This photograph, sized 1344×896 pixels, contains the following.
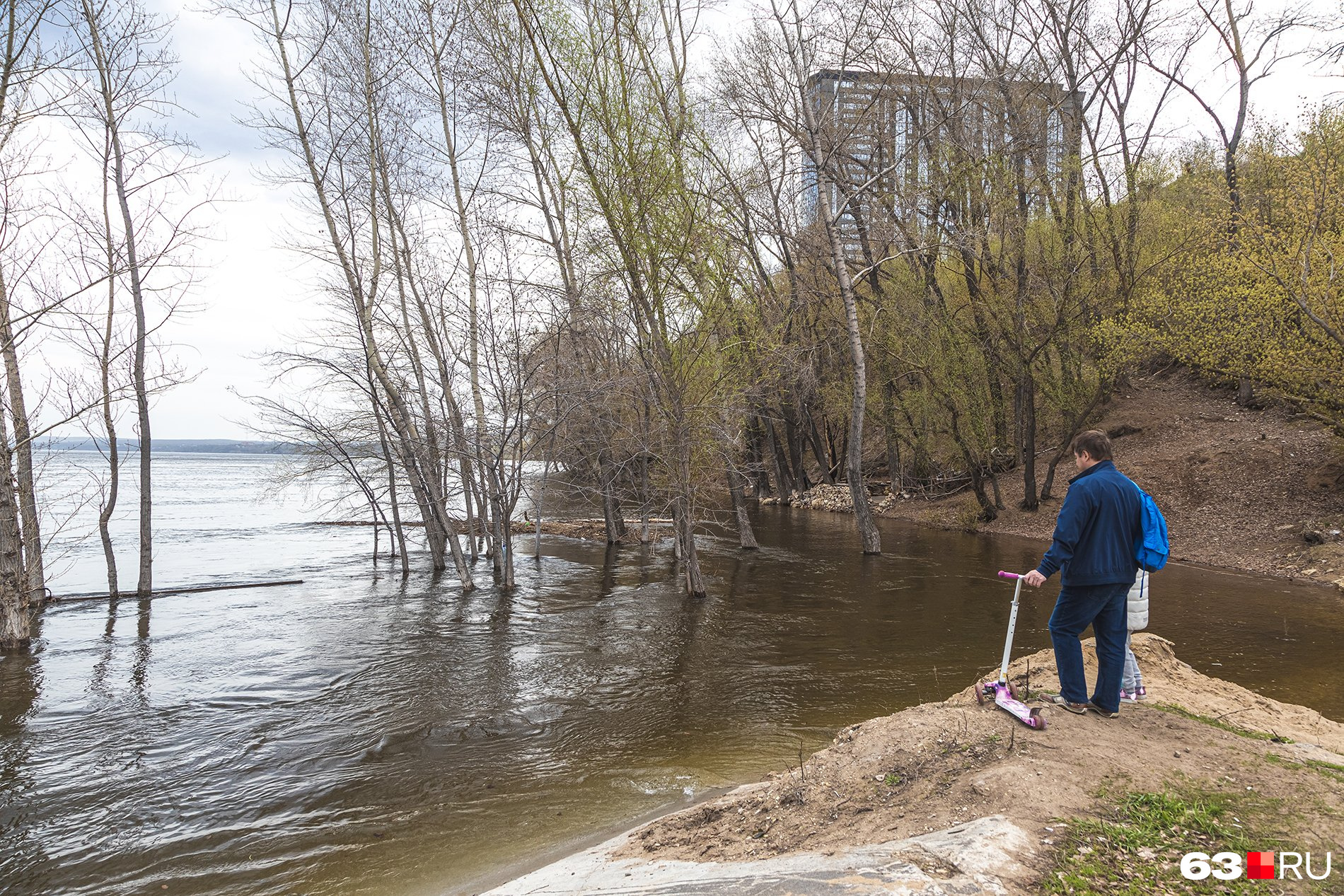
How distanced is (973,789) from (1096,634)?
1.69 meters

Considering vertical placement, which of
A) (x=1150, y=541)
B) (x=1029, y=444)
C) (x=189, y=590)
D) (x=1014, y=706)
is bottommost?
(x=189, y=590)

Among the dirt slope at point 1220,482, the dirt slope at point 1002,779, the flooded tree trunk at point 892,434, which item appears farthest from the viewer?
the flooded tree trunk at point 892,434

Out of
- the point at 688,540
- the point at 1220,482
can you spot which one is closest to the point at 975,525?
the point at 1220,482

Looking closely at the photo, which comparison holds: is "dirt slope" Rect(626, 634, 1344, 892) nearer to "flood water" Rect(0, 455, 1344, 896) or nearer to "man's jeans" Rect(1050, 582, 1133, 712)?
"man's jeans" Rect(1050, 582, 1133, 712)

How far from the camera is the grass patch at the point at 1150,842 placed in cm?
294

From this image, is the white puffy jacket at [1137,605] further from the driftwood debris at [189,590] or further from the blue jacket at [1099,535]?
the driftwood debris at [189,590]

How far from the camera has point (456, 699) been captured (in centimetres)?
798

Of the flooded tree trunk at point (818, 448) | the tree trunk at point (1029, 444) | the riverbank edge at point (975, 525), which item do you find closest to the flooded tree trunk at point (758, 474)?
the riverbank edge at point (975, 525)

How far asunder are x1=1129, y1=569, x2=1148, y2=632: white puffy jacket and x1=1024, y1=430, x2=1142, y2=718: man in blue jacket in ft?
0.56

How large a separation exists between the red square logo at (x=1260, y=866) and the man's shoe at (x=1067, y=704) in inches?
61.4

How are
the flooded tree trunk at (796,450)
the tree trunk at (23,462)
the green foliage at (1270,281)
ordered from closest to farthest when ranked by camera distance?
the tree trunk at (23,462) < the green foliage at (1270,281) < the flooded tree trunk at (796,450)

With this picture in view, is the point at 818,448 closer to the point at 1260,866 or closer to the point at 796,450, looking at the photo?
the point at 796,450

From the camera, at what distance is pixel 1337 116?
1786cm

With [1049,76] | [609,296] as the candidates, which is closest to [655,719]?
[609,296]
